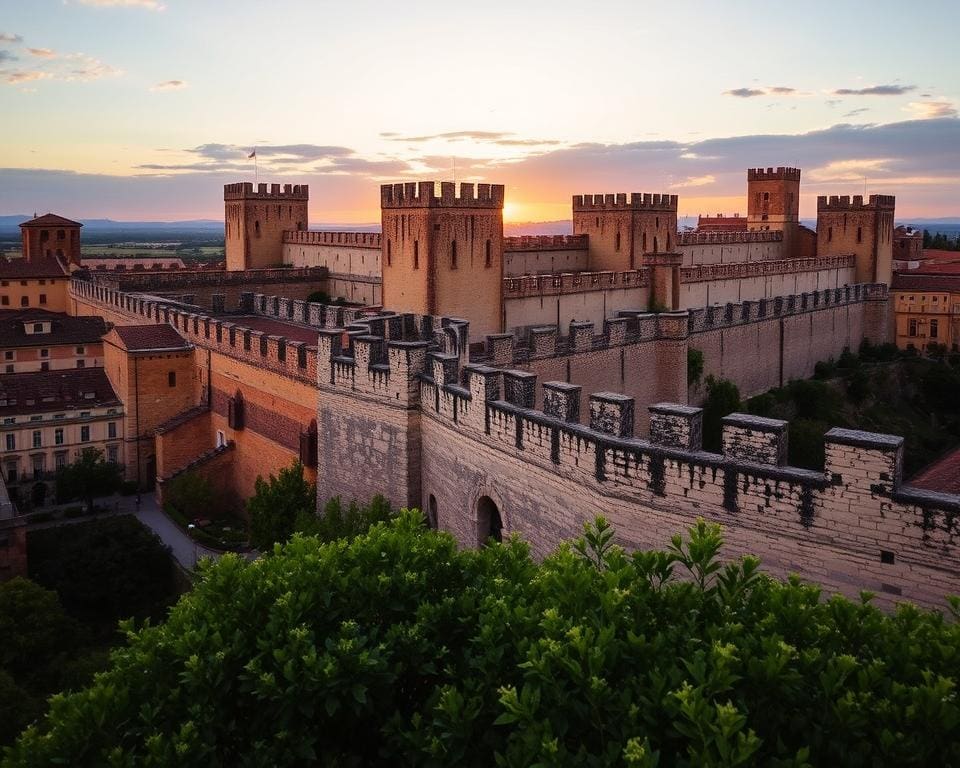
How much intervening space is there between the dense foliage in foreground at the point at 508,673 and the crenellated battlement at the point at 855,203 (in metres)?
48.8

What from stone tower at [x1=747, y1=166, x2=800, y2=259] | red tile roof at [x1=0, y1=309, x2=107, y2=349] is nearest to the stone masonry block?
A: red tile roof at [x1=0, y1=309, x2=107, y2=349]

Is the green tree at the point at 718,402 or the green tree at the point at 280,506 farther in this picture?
the green tree at the point at 718,402

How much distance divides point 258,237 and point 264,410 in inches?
1127

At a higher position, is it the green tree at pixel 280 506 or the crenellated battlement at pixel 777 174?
the crenellated battlement at pixel 777 174

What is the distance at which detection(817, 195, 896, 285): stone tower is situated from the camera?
53.6 metres

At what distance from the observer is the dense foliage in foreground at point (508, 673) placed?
20.8ft

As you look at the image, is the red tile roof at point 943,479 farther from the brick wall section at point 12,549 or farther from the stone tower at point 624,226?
the stone tower at point 624,226

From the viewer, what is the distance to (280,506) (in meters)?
22.5

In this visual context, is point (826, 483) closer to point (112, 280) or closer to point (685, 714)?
point (685, 714)

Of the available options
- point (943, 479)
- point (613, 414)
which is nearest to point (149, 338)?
point (613, 414)

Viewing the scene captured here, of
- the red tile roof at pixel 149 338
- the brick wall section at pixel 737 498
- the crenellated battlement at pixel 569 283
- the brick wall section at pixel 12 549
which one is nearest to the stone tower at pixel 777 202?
the crenellated battlement at pixel 569 283

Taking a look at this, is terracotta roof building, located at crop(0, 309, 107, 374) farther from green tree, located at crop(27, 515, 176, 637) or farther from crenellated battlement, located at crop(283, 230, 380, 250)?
green tree, located at crop(27, 515, 176, 637)

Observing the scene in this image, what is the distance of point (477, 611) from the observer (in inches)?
335

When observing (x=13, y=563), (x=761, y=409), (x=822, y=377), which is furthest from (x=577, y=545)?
(x=822, y=377)
